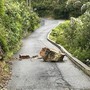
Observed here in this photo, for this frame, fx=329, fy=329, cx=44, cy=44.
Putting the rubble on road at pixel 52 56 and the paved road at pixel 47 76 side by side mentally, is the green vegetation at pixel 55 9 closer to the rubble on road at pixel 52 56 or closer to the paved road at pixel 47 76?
the rubble on road at pixel 52 56

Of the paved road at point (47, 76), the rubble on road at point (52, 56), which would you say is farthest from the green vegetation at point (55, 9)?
the paved road at point (47, 76)

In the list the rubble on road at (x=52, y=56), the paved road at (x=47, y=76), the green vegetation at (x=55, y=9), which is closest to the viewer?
the paved road at (x=47, y=76)

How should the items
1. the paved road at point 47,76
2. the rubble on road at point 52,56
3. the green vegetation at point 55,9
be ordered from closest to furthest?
1. the paved road at point 47,76
2. the rubble on road at point 52,56
3. the green vegetation at point 55,9

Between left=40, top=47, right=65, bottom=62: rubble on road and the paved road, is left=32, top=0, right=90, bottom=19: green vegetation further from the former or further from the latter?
the paved road

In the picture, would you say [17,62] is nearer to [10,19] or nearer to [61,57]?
[61,57]

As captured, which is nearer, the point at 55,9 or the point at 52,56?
the point at 52,56

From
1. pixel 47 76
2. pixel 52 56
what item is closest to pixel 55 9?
pixel 52 56

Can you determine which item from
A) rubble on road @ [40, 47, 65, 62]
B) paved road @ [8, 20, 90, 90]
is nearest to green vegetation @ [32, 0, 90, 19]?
rubble on road @ [40, 47, 65, 62]

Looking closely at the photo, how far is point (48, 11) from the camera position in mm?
75000

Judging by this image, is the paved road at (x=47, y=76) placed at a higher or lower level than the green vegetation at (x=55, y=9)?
higher

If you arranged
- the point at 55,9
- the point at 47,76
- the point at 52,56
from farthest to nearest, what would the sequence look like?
the point at 55,9, the point at 52,56, the point at 47,76

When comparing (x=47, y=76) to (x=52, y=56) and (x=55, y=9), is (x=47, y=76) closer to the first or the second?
(x=52, y=56)

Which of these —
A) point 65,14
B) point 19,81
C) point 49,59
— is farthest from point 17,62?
point 65,14

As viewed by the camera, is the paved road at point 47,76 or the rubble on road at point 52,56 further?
the rubble on road at point 52,56
